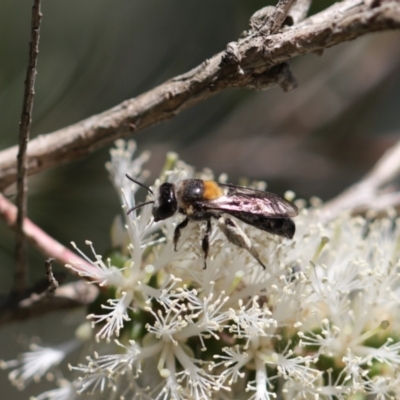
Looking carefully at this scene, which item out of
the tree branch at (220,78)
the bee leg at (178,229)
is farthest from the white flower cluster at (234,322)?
the tree branch at (220,78)

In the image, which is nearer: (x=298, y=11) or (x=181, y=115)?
(x=298, y=11)

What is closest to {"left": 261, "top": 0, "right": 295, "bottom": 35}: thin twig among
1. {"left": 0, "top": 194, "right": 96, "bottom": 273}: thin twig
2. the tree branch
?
the tree branch

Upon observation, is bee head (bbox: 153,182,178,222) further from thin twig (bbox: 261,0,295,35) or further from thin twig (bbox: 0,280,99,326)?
thin twig (bbox: 261,0,295,35)

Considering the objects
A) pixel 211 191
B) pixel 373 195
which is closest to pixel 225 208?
pixel 211 191

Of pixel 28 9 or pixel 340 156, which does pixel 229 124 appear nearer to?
pixel 340 156

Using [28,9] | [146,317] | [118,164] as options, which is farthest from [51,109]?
[146,317]

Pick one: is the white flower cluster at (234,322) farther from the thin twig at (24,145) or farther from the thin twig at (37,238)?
the thin twig at (24,145)

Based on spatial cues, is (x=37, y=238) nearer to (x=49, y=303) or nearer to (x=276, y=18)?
(x=49, y=303)
